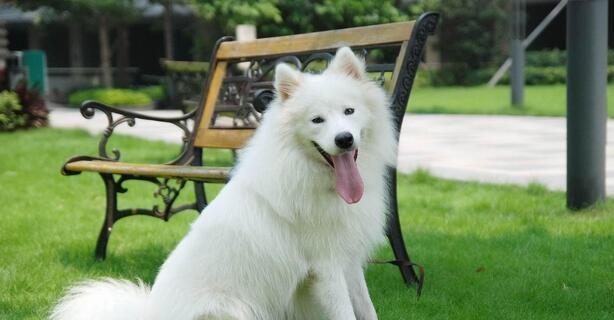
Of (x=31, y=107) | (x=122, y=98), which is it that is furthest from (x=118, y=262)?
(x=122, y=98)

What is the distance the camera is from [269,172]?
295 centimetres

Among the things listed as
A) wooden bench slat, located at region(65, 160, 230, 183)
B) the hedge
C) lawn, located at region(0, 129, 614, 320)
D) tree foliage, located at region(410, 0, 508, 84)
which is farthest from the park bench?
tree foliage, located at region(410, 0, 508, 84)

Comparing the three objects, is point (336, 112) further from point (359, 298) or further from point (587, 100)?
point (587, 100)

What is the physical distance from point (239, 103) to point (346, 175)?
267 cm

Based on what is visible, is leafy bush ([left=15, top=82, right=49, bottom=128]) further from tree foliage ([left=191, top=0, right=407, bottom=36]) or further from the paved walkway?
tree foliage ([left=191, top=0, right=407, bottom=36])

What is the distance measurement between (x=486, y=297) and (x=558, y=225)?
1685 mm

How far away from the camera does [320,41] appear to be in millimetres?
4488

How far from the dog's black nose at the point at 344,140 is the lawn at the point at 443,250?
1144mm

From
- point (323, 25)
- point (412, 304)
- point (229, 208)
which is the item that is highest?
point (323, 25)

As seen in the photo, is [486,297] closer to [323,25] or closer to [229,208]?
[229,208]

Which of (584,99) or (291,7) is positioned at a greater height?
(291,7)

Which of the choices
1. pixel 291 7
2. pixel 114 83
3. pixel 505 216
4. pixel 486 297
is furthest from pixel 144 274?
pixel 114 83

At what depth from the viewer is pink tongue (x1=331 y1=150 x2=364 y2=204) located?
2.89 meters

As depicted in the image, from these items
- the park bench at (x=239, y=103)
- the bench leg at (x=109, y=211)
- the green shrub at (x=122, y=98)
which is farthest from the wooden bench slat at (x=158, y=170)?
the green shrub at (x=122, y=98)
